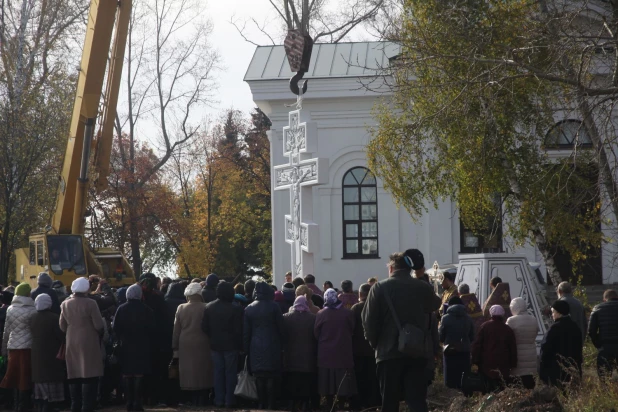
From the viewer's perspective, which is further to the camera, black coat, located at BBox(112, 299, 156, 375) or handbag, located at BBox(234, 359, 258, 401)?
handbag, located at BBox(234, 359, 258, 401)

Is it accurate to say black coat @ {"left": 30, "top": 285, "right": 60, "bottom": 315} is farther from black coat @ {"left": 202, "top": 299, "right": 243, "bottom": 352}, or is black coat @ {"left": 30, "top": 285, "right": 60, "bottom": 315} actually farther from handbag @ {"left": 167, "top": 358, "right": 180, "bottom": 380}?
black coat @ {"left": 202, "top": 299, "right": 243, "bottom": 352}

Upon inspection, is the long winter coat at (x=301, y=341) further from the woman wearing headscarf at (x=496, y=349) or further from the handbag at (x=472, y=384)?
the woman wearing headscarf at (x=496, y=349)

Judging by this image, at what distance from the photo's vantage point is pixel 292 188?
744 inches

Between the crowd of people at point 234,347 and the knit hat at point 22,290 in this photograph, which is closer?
the crowd of people at point 234,347

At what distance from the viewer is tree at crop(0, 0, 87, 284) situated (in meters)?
29.2

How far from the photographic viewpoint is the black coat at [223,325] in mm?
13250

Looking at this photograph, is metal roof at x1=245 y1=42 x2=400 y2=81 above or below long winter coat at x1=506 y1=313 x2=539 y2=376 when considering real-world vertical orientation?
above

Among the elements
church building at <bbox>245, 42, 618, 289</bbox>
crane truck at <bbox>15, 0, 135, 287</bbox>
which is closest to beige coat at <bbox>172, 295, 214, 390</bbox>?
crane truck at <bbox>15, 0, 135, 287</bbox>

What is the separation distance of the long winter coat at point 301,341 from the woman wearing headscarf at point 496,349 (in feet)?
6.73

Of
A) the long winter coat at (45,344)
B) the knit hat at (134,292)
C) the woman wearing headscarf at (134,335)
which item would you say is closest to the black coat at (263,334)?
the woman wearing headscarf at (134,335)

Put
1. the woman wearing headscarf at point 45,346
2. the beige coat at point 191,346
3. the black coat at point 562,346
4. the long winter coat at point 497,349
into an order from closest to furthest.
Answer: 1. the black coat at point 562,346
2. the long winter coat at point 497,349
3. the woman wearing headscarf at point 45,346
4. the beige coat at point 191,346

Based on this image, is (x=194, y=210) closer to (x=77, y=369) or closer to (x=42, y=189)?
(x=42, y=189)

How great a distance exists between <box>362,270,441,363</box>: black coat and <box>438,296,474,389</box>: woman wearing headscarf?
4.28 m

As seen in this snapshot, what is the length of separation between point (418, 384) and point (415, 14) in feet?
39.2
